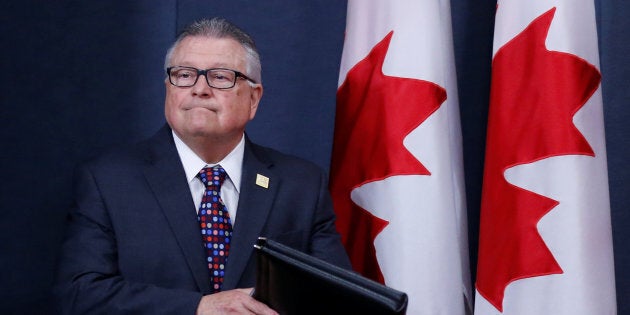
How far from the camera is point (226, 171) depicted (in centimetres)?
174

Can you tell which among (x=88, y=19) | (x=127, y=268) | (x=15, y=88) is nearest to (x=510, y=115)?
(x=127, y=268)

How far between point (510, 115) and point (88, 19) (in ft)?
4.02

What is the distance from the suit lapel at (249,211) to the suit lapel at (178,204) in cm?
6

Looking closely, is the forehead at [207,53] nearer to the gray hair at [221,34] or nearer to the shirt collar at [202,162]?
the gray hair at [221,34]

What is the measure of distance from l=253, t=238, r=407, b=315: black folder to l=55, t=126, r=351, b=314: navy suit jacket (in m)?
0.22

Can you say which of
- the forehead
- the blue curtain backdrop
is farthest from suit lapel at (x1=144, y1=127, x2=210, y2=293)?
the blue curtain backdrop

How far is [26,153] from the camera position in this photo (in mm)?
2195

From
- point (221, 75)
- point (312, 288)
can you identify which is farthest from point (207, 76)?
point (312, 288)

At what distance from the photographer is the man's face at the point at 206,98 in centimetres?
167

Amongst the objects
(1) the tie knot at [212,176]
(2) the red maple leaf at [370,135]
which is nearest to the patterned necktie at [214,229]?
(1) the tie knot at [212,176]

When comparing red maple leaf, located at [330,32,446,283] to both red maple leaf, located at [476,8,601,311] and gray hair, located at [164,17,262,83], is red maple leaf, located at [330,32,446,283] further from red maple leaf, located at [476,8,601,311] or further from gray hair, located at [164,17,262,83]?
gray hair, located at [164,17,262,83]

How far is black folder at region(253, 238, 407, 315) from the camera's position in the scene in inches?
47.3

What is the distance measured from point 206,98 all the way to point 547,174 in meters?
0.81

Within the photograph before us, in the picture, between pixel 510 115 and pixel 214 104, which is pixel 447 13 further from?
pixel 214 104
